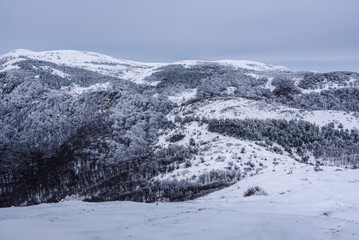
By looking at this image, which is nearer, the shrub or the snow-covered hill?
the snow-covered hill

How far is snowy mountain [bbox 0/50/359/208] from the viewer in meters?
48.7

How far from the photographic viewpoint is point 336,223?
12.7 m

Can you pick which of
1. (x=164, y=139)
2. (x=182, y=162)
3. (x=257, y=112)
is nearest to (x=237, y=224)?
(x=182, y=162)

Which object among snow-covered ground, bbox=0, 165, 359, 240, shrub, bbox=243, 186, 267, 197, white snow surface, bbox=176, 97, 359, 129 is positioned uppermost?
white snow surface, bbox=176, 97, 359, 129

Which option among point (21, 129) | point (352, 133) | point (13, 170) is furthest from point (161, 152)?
point (21, 129)

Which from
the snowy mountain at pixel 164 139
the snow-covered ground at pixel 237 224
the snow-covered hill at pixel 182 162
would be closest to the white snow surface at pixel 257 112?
the snowy mountain at pixel 164 139

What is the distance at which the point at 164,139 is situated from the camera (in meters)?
83.6

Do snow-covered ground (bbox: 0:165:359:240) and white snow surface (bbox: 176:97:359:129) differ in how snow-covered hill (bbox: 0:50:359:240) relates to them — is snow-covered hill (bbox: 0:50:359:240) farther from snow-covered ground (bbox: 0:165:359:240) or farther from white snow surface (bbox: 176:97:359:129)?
white snow surface (bbox: 176:97:359:129)

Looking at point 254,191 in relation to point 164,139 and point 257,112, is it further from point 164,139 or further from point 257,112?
point 257,112

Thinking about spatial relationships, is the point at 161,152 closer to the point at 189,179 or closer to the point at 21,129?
the point at 189,179

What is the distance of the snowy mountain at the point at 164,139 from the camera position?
4866 centimetres

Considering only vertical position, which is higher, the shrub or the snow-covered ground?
the snow-covered ground

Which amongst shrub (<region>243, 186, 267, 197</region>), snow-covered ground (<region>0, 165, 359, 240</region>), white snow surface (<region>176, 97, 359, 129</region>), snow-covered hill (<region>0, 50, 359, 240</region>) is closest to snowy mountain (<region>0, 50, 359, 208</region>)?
white snow surface (<region>176, 97, 359, 129</region>)

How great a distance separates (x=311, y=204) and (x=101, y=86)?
198226mm
